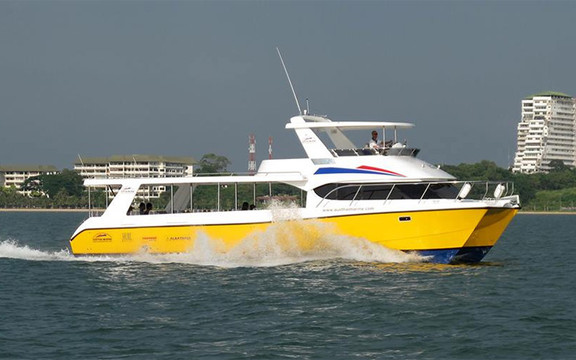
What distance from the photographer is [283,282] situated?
81.5 feet

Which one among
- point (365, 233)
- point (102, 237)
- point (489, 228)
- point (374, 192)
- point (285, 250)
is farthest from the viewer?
point (102, 237)

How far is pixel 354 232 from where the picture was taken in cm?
2789

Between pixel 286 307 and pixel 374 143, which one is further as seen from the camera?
pixel 374 143

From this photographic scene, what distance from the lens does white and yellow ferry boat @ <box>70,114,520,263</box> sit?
27438mm

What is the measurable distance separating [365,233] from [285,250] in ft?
8.72

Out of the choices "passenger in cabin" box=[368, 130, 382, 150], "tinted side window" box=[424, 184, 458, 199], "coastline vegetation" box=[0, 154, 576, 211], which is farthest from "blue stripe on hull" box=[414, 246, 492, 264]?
"coastline vegetation" box=[0, 154, 576, 211]

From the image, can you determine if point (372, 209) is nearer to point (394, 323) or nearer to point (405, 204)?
point (405, 204)

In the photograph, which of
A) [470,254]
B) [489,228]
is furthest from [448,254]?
[489,228]

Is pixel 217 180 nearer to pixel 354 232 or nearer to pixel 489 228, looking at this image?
pixel 354 232

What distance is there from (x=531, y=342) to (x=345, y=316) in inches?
164

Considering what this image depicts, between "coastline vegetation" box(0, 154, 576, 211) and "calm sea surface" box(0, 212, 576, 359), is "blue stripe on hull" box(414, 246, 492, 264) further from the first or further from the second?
"coastline vegetation" box(0, 154, 576, 211)

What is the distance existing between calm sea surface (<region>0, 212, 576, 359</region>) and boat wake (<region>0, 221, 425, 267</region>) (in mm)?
47

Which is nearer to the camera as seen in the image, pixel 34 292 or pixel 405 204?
pixel 34 292

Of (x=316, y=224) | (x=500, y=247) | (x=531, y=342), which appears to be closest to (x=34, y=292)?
(x=316, y=224)
